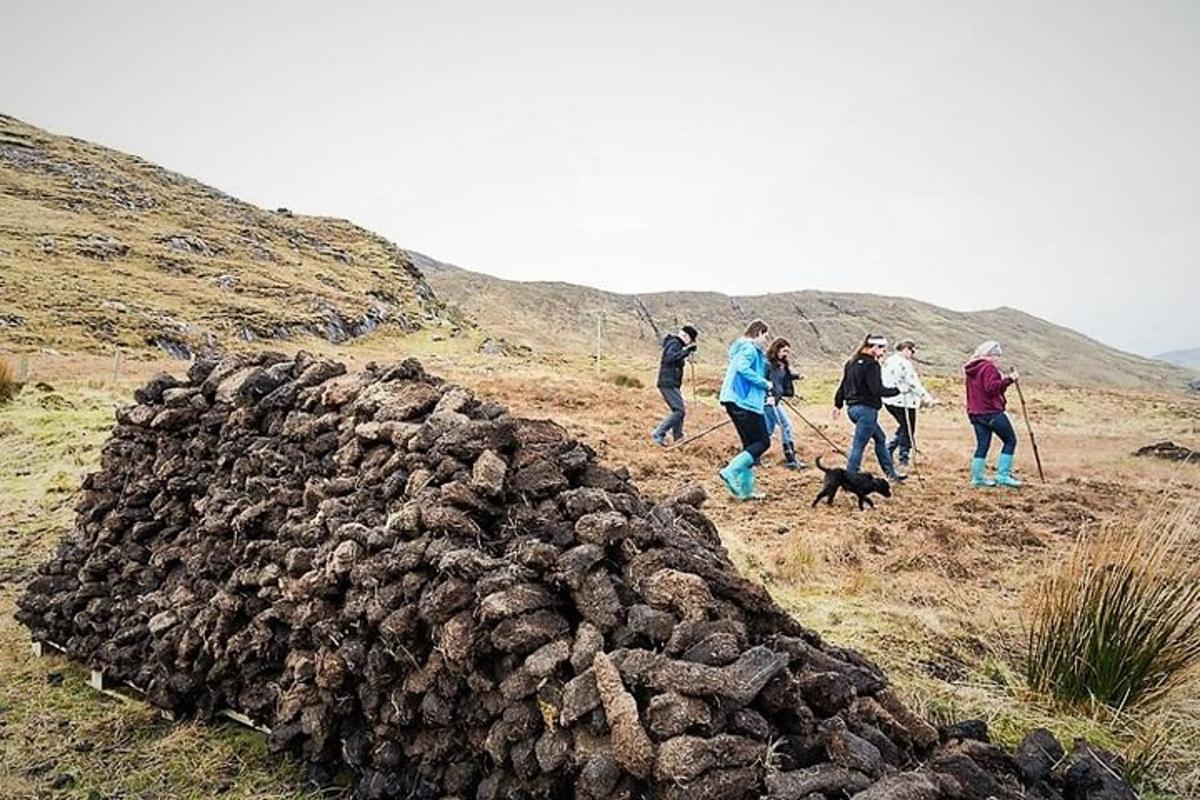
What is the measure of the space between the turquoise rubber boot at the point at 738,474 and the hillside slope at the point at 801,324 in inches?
3176

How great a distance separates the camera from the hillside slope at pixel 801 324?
360 ft

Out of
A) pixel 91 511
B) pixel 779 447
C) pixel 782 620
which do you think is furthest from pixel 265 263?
pixel 782 620

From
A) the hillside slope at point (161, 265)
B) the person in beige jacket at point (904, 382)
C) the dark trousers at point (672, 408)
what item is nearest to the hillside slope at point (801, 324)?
the hillside slope at point (161, 265)

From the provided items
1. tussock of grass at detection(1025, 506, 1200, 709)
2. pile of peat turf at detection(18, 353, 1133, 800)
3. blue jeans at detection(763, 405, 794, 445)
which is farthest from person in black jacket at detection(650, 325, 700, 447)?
tussock of grass at detection(1025, 506, 1200, 709)

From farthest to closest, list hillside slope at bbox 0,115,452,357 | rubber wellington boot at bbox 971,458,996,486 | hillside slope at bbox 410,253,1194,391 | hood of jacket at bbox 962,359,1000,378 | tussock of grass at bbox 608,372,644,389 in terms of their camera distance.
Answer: hillside slope at bbox 410,253,1194,391
hillside slope at bbox 0,115,452,357
tussock of grass at bbox 608,372,644,389
rubber wellington boot at bbox 971,458,996,486
hood of jacket at bbox 962,359,1000,378

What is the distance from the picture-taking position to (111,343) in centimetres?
3666

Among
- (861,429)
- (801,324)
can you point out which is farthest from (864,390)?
(801,324)

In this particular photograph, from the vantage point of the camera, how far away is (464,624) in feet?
10.5

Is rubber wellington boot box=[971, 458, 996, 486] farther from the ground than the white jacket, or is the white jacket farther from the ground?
the white jacket

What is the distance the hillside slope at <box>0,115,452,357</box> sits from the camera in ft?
132

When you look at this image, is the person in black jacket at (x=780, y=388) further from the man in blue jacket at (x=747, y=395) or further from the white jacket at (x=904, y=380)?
the man in blue jacket at (x=747, y=395)

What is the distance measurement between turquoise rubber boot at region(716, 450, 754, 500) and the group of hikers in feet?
0.04

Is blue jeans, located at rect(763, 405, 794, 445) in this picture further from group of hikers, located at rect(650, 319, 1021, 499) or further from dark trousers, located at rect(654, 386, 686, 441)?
dark trousers, located at rect(654, 386, 686, 441)

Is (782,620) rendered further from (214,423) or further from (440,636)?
(214,423)
